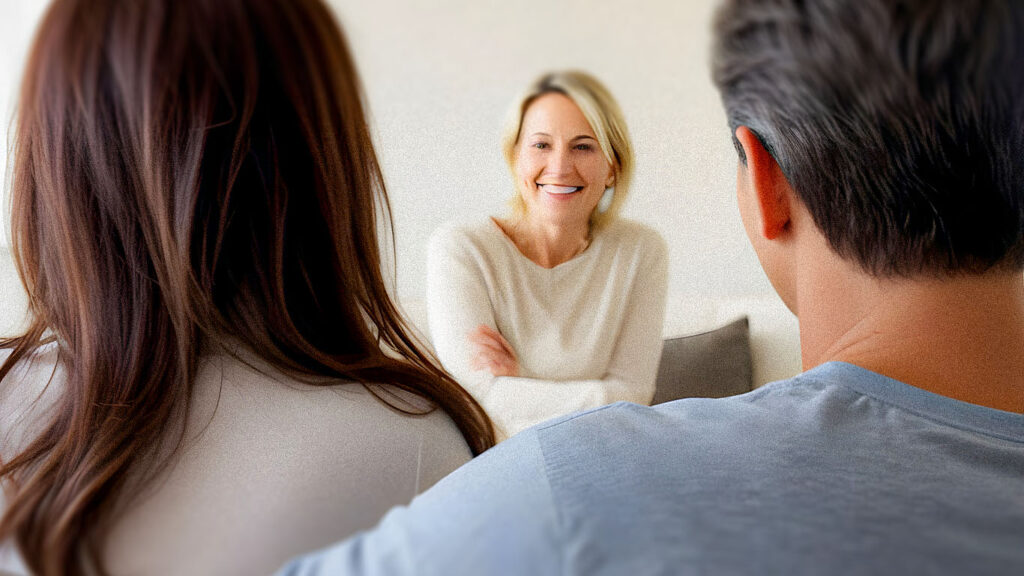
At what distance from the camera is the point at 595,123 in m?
0.93

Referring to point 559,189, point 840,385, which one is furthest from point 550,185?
Result: point 840,385

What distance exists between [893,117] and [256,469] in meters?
0.38

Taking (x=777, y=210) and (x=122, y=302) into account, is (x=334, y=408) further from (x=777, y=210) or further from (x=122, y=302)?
(x=777, y=210)

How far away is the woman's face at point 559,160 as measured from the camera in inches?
36.3

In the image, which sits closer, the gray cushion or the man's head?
the man's head

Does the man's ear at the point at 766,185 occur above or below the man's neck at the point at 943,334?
above

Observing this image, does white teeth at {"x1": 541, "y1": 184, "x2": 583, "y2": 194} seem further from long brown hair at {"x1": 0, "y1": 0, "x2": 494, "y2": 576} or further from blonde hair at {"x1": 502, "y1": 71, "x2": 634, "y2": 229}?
long brown hair at {"x1": 0, "y1": 0, "x2": 494, "y2": 576}

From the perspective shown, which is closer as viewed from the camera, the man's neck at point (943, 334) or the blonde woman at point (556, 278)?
the man's neck at point (943, 334)

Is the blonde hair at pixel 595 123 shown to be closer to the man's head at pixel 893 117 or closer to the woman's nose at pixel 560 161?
the woman's nose at pixel 560 161

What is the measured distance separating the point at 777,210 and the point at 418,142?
1.70 ft

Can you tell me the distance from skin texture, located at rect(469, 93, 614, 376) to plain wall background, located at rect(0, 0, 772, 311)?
0.10 feet

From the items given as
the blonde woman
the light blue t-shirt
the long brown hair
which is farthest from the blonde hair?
the light blue t-shirt

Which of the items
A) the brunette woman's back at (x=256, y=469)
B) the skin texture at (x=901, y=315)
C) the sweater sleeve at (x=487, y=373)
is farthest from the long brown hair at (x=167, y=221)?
the sweater sleeve at (x=487, y=373)

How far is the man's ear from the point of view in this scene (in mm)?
483
